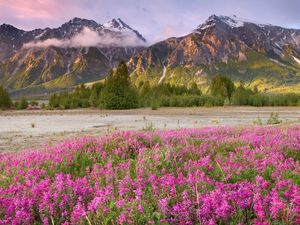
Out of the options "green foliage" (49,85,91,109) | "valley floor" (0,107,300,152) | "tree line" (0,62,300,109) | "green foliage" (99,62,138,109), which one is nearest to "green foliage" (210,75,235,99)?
"tree line" (0,62,300,109)

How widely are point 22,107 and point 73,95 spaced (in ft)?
46.3

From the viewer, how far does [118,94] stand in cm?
7988

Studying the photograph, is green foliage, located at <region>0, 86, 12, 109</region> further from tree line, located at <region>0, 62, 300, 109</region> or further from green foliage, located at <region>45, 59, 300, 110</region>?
green foliage, located at <region>45, 59, 300, 110</region>

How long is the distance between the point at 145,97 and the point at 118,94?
690 inches

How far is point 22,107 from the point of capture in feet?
354

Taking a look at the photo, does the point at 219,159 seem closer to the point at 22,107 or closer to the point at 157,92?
the point at 157,92

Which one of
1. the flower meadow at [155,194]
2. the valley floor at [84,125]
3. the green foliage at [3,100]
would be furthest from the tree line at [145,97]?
the flower meadow at [155,194]

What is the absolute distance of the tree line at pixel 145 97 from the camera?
8000 centimetres

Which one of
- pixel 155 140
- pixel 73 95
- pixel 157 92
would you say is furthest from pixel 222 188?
pixel 73 95

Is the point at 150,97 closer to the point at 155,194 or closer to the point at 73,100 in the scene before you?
the point at 73,100

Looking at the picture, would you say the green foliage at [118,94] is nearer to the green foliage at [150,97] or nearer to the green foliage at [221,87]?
the green foliage at [150,97]

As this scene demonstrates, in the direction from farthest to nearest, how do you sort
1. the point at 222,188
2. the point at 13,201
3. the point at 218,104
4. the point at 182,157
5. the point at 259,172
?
the point at 218,104
the point at 182,157
the point at 259,172
the point at 222,188
the point at 13,201

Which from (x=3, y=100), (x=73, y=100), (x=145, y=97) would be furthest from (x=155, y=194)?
(x=3, y=100)

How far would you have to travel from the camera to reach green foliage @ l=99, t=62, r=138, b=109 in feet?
258
